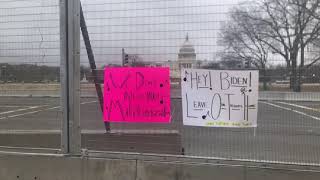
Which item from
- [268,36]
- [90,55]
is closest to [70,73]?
[90,55]

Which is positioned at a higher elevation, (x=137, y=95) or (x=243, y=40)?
(x=243, y=40)

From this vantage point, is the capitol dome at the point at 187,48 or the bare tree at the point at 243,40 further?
the capitol dome at the point at 187,48

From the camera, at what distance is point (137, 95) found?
7.14 m

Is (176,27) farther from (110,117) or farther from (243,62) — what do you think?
(110,117)

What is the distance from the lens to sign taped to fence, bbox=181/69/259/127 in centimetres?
667

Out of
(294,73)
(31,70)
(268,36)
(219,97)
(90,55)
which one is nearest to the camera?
(294,73)

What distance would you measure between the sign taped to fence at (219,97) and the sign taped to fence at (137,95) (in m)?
0.29

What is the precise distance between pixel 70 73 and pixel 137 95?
3.01 feet

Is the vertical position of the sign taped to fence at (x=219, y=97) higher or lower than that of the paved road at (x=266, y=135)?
higher

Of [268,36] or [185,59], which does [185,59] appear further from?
[268,36]

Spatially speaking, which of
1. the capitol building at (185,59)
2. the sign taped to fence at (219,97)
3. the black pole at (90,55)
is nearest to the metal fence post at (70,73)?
the black pole at (90,55)

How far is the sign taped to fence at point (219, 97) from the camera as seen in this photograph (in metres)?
6.67

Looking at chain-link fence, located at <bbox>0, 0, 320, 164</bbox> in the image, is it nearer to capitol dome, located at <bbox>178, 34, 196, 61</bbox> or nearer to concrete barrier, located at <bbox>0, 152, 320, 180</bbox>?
capitol dome, located at <bbox>178, 34, 196, 61</bbox>

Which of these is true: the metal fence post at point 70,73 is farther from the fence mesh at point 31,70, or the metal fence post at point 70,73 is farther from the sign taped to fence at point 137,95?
the sign taped to fence at point 137,95
